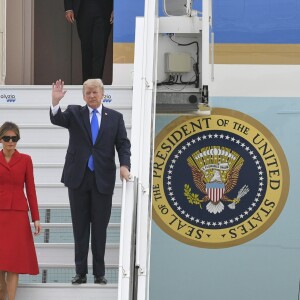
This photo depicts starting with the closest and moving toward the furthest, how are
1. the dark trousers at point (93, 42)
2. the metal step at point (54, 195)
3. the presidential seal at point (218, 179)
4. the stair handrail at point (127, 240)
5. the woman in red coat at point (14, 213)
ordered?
the stair handrail at point (127, 240), the woman in red coat at point (14, 213), the metal step at point (54, 195), the presidential seal at point (218, 179), the dark trousers at point (93, 42)

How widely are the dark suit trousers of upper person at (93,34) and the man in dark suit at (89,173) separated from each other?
2.90 metres

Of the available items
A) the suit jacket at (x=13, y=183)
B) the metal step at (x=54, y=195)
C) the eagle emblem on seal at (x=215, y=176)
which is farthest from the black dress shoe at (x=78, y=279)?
the eagle emblem on seal at (x=215, y=176)

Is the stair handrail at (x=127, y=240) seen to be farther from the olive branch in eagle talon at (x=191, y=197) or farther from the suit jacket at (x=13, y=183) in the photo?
the olive branch in eagle talon at (x=191, y=197)

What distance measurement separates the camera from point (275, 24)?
36.1 feet

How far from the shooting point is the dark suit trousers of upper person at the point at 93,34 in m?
11.6

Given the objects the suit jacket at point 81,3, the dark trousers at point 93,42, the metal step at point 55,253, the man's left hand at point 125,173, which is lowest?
the metal step at point 55,253

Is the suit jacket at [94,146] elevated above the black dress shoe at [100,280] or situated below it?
above

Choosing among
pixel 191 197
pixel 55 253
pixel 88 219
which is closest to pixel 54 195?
pixel 55 253

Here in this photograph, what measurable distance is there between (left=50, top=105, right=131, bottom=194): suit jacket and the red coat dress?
0.30 meters

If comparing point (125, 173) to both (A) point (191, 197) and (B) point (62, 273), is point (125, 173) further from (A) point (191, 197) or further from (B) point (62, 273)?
(A) point (191, 197)

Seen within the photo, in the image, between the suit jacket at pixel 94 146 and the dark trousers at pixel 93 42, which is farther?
the dark trousers at pixel 93 42

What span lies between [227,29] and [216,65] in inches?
13.1

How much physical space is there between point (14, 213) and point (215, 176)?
2838mm

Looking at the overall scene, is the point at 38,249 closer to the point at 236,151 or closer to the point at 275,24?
the point at 236,151
